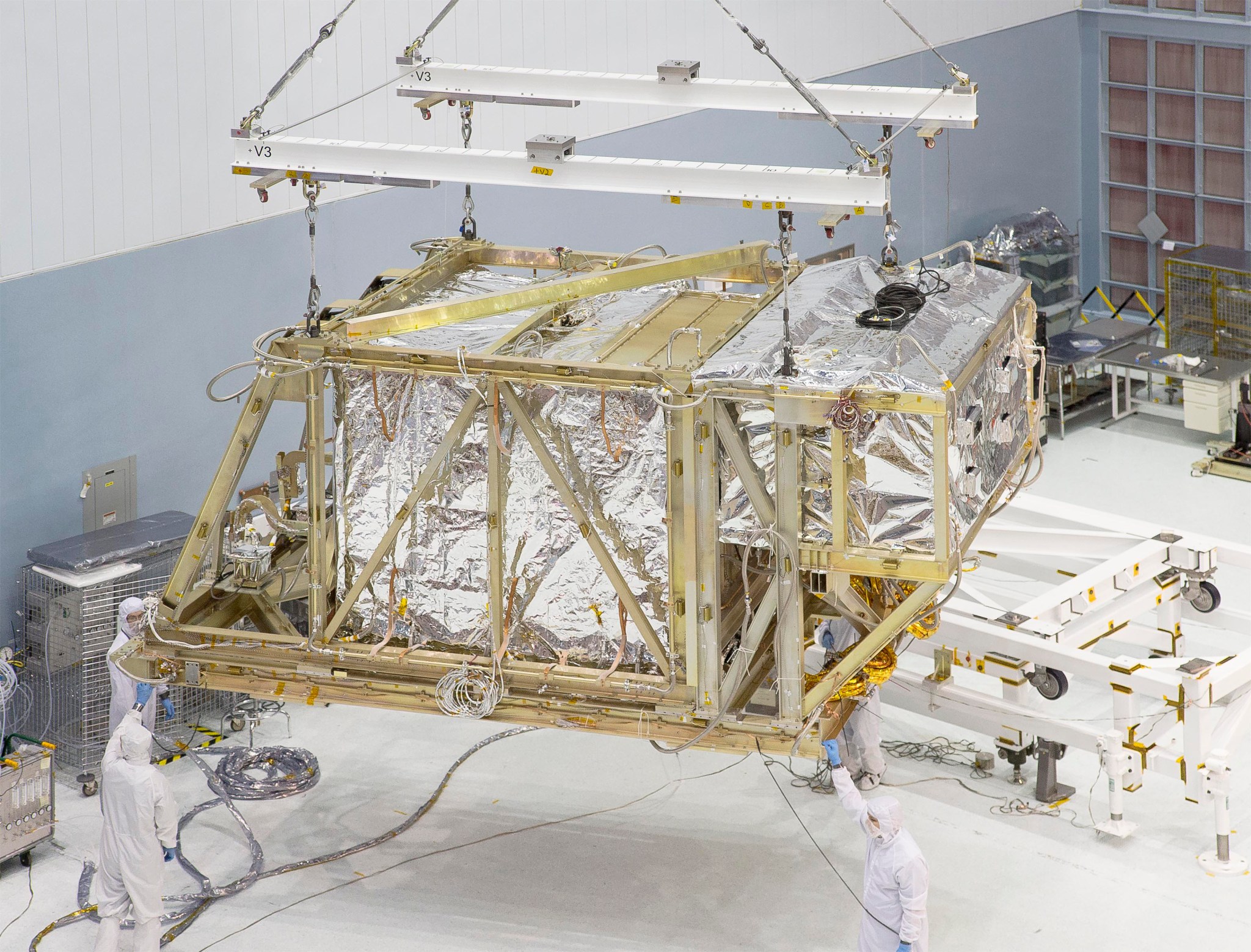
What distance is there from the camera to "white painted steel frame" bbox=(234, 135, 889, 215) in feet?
23.2

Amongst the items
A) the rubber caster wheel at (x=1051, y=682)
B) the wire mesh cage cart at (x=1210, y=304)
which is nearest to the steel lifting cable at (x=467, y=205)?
the rubber caster wheel at (x=1051, y=682)

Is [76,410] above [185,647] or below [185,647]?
above

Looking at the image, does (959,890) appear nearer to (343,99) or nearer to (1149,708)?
(1149,708)

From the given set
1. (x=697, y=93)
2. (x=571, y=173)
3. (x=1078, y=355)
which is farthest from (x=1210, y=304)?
(x=571, y=173)

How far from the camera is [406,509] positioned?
26.0 ft

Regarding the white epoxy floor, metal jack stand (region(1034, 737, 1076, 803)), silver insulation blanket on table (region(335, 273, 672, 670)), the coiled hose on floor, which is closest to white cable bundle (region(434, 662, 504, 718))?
silver insulation blanket on table (region(335, 273, 672, 670))

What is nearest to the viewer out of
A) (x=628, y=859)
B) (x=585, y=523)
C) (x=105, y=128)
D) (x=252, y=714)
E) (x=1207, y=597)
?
(x=585, y=523)

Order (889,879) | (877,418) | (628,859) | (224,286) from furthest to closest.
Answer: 1. (224,286)
2. (628,859)
3. (889,879)
4. (877,418)

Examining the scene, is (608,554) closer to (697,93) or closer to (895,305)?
(895,305)

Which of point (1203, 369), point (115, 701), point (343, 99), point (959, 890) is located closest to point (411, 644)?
point (115, 701)

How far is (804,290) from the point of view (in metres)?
8.71

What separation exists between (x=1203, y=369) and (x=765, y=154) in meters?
4.36

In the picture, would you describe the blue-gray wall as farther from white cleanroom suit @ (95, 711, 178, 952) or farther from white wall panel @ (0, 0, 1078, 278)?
white cleanroom suit @ (95, 711, 178, 952)

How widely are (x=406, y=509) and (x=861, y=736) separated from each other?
3.40 meters
